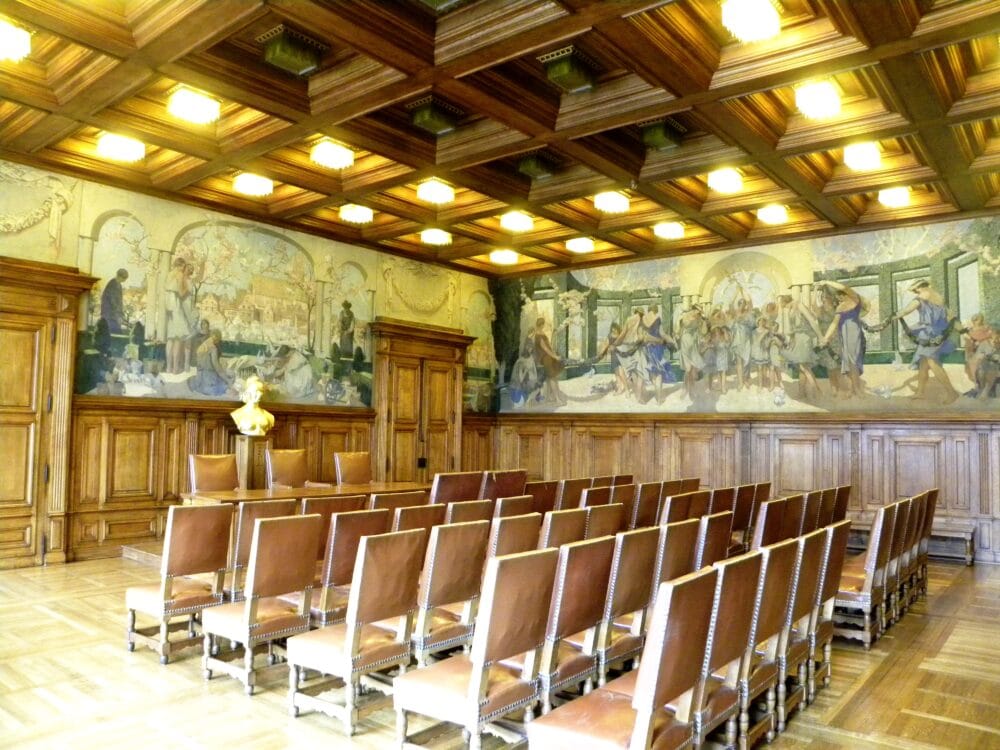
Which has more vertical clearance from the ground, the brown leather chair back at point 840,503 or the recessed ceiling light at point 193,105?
the recessed ceiling light at point 193,105

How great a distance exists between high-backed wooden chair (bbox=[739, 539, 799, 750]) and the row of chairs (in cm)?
189

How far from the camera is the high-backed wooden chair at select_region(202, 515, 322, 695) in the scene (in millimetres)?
4125

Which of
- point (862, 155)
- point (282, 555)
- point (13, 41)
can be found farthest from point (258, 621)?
point (862, 155)

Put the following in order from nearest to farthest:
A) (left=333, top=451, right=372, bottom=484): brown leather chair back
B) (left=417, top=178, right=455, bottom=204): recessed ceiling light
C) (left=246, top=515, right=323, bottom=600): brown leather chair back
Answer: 1. (left=246, top=515, right=323, bottom=600): brown leather chair back
2. (left=417, top=178, right=455, bottom=204): recessed ceiling light
3. (left=333, top=451, right=372, bottom=484): brown leather chair back

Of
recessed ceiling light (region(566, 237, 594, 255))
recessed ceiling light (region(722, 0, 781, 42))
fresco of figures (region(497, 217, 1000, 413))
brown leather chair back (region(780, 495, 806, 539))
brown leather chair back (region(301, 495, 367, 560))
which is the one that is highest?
recessed ceiling light (region(566, 237, 594, 255))

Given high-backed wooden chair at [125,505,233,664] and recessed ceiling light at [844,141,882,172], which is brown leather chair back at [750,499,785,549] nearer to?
high-backed wooden chair at [125,505,233,664]

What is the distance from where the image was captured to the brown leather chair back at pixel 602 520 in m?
5.31

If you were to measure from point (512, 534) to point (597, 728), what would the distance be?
1803 millimetres

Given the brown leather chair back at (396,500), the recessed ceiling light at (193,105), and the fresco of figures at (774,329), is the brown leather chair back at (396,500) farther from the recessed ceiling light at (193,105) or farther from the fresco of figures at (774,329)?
the fresco of figures at (774,329)

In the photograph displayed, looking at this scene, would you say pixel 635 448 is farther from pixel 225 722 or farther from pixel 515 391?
pixel 225 722

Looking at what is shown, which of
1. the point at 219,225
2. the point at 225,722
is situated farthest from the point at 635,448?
the point at 225,722

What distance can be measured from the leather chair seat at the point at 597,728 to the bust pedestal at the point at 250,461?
22.7 feet

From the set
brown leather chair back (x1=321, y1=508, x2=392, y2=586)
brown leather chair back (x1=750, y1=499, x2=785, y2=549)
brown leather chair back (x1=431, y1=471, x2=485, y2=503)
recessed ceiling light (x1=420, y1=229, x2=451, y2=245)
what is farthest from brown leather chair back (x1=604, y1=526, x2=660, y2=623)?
recessed ceiling light (x1=420, y1=229, x2=451, y2=245)

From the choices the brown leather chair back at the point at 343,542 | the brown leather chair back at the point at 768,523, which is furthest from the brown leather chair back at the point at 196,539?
the brown leather chair back at the point at 768,523
